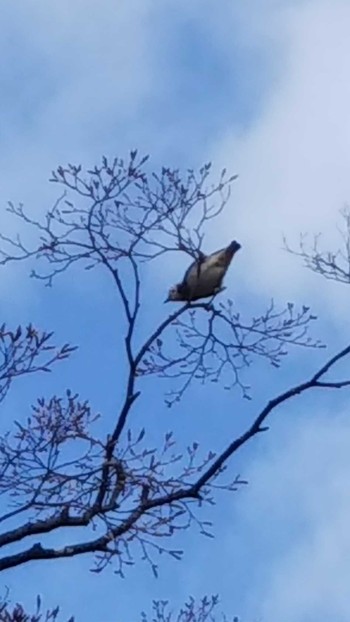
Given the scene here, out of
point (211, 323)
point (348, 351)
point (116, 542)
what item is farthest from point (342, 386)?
point (116, 542)

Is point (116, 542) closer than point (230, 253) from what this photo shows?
Yes

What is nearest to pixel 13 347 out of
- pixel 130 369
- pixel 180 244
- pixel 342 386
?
pixel 130 369

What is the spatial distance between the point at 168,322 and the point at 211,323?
271mm

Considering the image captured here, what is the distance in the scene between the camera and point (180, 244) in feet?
18.4

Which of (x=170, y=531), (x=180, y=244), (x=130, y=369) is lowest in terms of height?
(x=170, y=531)

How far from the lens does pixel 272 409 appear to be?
5.20 metres

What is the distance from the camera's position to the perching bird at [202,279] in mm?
5820

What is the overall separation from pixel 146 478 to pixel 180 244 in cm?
97

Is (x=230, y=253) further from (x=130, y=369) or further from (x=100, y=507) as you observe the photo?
(x=100, y=507)

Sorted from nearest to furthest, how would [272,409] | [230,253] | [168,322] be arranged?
[272,409], [168,322], [230,253]

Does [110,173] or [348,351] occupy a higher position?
[110,173]

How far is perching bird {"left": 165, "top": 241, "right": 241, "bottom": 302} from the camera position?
5.82 metres

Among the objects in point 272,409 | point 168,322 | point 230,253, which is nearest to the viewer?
point 272,409

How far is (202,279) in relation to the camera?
19.2 ft
